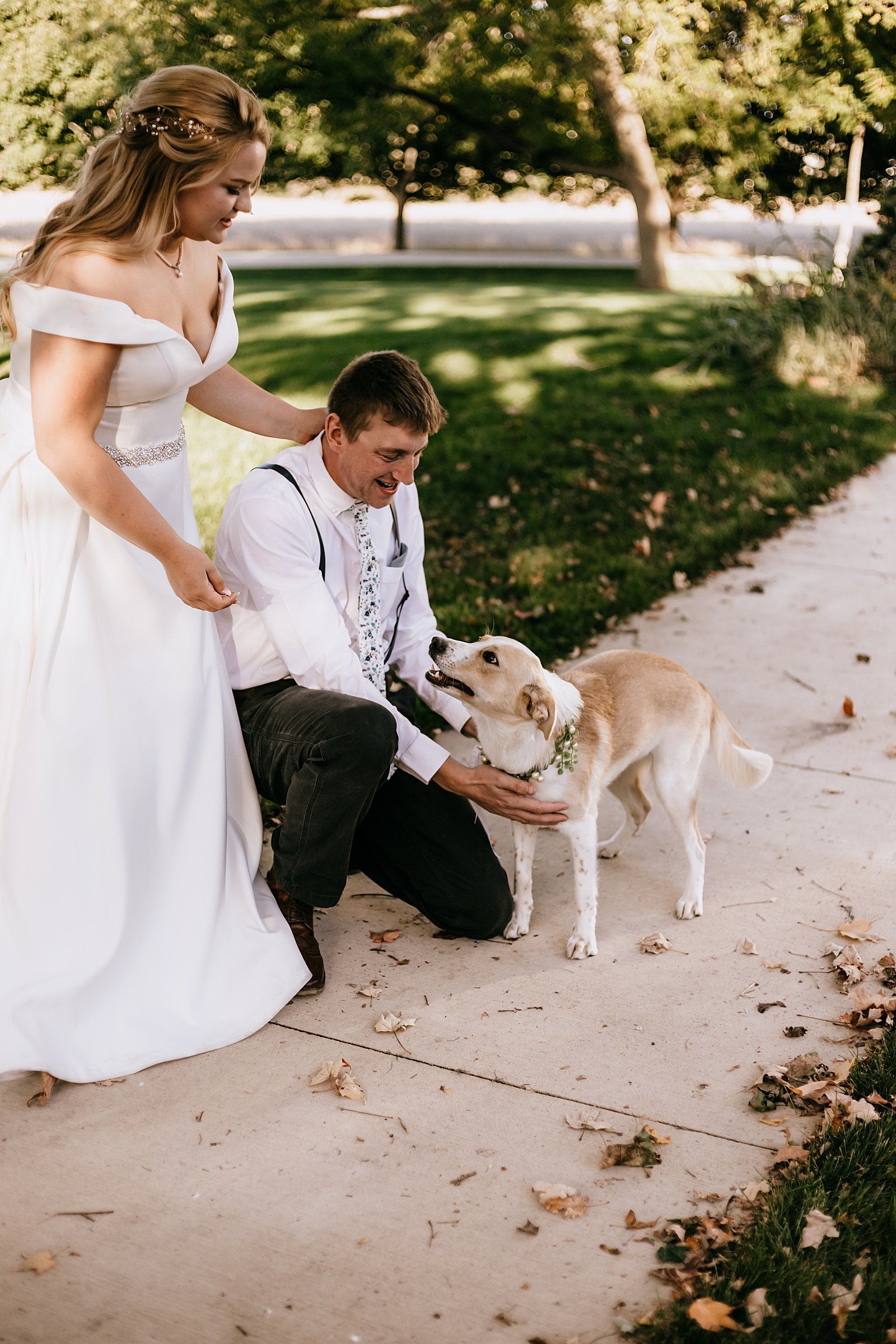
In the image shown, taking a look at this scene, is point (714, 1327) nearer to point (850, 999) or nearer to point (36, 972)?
point (850, 999)

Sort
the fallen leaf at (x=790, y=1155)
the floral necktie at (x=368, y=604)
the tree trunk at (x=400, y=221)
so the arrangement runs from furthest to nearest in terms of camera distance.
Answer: the tree trunk at (x=400, y=221)
the floral necktie at (x=368, y=604)
the fallen leaf at (x=790, y=1155)

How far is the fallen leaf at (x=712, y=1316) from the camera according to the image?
240 cm

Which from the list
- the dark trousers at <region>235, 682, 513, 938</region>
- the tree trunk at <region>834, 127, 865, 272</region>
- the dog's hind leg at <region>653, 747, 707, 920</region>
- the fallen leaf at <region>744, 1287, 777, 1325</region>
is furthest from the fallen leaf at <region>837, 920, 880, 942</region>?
the tree trunk at <region>834, 127, 865, 272</region>

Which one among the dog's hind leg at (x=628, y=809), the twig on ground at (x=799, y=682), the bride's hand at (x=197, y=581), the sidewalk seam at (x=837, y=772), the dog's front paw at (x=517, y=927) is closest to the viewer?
the bride's hand at (x=197, y=581)

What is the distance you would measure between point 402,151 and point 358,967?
997 inches

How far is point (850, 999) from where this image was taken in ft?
11.7

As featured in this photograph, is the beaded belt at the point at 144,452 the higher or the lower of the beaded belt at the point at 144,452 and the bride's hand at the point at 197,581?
the higher

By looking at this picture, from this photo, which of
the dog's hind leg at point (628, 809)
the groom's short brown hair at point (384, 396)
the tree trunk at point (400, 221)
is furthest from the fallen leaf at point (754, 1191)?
the tree trunk at point (400, 221)

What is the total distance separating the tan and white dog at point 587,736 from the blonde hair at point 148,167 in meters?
1.53

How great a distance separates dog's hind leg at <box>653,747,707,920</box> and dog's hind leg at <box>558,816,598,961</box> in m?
0.37

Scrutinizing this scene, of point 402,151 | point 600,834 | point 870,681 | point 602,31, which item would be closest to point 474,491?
point 870,681

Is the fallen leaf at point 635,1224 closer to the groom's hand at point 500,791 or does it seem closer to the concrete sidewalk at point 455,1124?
the concrete sidewalk at point 455,1124

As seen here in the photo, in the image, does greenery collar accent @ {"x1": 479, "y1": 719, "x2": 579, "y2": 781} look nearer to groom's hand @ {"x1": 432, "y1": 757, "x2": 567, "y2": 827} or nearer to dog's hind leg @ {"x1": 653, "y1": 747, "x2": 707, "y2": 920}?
groom's hand @ {"x1": 432, "y1": 757, "x2": 567, "y2": 827}

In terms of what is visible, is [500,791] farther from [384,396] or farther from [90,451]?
[90,451]
